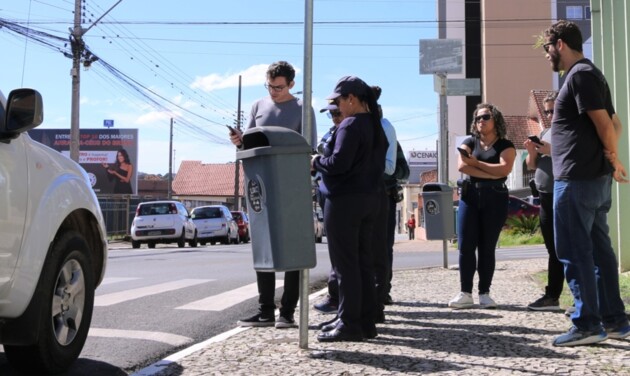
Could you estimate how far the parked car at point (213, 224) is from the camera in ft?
102

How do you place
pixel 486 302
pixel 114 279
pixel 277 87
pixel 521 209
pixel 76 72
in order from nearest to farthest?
pixel 277 87, pixel 486 302, pixel 114 279, pixel 521 209, pixel 76 72

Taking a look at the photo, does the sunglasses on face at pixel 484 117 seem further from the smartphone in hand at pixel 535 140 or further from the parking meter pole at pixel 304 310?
Answer: the parking meter pole at pixel 304 310

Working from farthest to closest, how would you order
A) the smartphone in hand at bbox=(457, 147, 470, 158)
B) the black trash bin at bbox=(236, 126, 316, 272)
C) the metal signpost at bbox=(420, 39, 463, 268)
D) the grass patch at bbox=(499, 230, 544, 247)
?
the grass patch at bbox=(499, 230, 544, 247), the metal signpost at bbox=(420, 39, 463, 268), the smartphone in hand at bbox=(457, 147, 470, 158), the black trash bin at bbox=(236, 126, 316, 272)

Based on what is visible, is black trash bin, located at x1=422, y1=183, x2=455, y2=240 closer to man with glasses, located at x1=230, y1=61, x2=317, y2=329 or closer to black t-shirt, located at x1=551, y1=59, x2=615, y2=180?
man with glasses, located at x1=230, y1=61, x2=317, y2=329

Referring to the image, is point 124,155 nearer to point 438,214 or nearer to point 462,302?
point 438,214

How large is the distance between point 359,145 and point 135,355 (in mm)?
2003

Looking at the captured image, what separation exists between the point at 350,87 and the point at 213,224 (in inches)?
1043

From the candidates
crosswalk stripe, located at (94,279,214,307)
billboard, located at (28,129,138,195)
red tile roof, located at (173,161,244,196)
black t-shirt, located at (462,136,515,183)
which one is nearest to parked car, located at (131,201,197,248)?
crosswalk stripe, located at (94,279,214,307)

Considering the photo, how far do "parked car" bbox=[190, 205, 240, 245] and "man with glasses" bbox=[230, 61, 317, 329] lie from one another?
81.9 ft

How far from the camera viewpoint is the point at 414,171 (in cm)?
9600

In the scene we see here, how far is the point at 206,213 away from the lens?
31.7 m

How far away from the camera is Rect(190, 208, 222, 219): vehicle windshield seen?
31525 mm

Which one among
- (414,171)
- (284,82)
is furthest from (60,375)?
(414,171)

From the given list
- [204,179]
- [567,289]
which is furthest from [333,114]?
[204,179]
